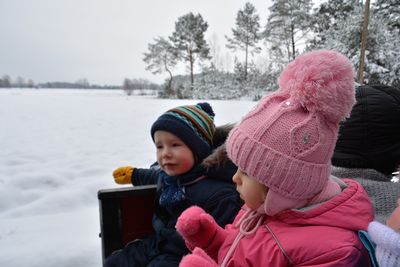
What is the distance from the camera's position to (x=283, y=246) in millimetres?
973

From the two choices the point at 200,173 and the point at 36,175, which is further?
the point at 36,175

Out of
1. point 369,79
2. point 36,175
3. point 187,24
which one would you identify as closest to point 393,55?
point 369,79

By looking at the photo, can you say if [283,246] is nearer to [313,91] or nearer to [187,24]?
[313,91]

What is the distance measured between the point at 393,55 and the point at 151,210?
15423 mm

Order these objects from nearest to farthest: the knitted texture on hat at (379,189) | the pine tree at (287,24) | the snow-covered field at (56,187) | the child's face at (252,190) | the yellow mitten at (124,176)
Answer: the child's face at (252,190) → the knitted texture on hat at (379,189) → the yellow mitten at (124,176) → the snow-covered field at (56,187) → the pine tree at (287,24)

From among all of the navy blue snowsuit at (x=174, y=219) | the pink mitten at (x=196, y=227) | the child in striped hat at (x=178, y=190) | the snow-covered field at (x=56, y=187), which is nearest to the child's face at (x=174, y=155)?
the child in striped hat at (x=178, y=190)

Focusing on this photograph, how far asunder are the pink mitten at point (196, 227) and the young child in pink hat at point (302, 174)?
0.68 feet

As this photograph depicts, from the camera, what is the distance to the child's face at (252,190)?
1.04 meters

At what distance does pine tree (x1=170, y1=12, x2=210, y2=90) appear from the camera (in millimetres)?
30531

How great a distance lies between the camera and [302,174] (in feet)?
3.18

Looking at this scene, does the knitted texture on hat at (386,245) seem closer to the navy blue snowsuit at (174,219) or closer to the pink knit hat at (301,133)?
the pink knit hat at (301,133)

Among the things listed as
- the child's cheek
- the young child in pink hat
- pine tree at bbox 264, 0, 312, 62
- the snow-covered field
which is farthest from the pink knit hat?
pine tree at bbox 264, 0, 312, 62

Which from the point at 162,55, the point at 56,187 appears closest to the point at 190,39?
the point at 162,55

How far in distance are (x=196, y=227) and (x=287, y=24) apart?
88.3 ft
